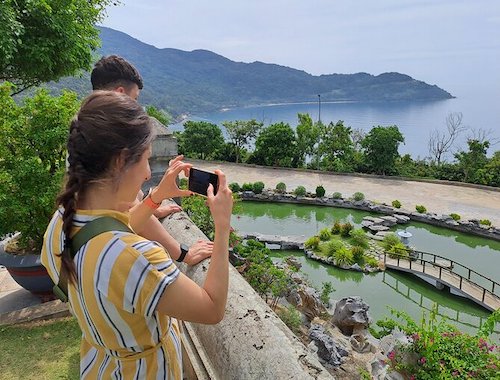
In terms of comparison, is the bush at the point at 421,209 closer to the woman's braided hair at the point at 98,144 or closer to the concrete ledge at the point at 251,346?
the concrete ledge at the point at 251,346

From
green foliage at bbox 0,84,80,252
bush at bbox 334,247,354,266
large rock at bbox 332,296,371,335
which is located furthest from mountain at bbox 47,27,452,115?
green foliage at bbox 0,84,80,252

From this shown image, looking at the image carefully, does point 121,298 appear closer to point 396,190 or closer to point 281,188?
point 281,188

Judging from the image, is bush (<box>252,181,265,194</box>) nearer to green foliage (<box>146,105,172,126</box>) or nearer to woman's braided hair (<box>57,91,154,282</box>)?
green foliage (<box>146,105,172,126</box>)

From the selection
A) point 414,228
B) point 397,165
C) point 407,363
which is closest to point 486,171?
point 397,165

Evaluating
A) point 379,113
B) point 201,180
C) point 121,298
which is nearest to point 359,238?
point 201,180

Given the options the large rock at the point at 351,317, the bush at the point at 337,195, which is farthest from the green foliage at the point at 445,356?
the bush at the point at 337,195

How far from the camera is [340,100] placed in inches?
6363

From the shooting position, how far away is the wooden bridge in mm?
8193

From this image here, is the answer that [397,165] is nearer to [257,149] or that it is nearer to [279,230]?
[257,149]

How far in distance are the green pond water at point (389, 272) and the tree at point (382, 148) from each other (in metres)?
5.15

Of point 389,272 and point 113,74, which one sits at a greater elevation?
point 113,74

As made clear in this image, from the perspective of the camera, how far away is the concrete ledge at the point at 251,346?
42.8 inches

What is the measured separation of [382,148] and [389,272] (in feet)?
32.2

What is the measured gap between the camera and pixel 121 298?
2.82ft
